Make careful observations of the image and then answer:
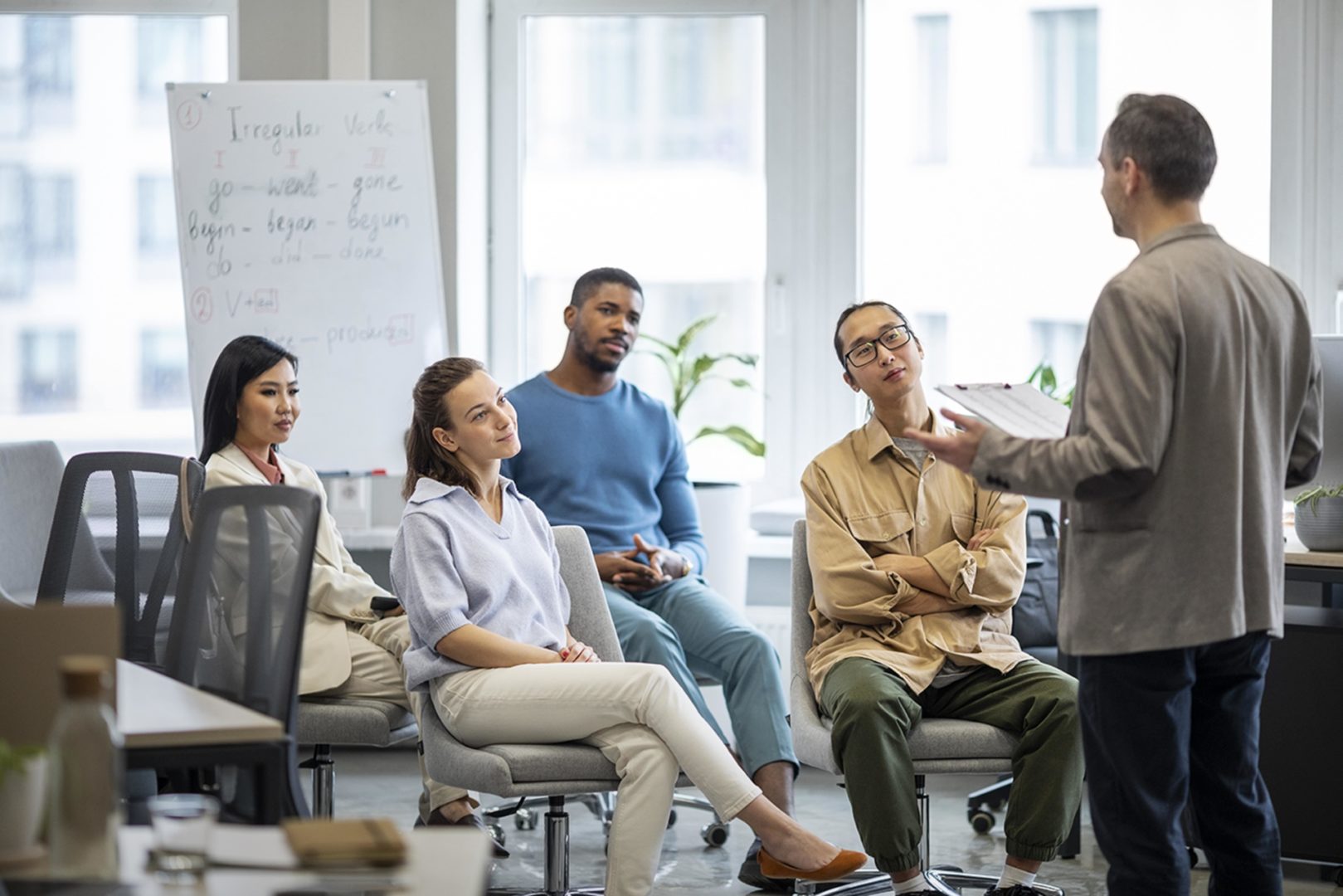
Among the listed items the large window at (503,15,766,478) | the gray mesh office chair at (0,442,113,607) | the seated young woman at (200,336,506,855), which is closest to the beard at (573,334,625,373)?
the seated young woman at (200,336,506,855)

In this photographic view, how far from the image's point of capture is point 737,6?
4.70 m

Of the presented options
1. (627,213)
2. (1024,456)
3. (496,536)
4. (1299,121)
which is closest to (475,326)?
(627,213)

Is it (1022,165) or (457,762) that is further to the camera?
(1022,165)

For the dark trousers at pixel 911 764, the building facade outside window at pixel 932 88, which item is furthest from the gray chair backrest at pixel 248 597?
the building facade outside window at pixel 932 88

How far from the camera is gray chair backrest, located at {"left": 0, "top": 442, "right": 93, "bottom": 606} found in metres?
3.91

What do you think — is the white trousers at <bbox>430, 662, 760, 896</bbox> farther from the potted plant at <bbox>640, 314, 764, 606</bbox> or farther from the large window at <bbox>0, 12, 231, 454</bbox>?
Answer: the large window at <bbox>0, 12, 231, 454</bbox>

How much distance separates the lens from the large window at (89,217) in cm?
480

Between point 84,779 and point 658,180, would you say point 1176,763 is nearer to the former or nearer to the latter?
point 84,779

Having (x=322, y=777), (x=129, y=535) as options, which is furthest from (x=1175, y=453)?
(x=129, y=535)

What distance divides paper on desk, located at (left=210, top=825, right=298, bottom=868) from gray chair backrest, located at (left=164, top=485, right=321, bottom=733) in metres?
0.57

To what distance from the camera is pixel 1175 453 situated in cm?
210

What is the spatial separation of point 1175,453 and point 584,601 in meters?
1.35

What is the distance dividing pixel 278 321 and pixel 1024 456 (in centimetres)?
266

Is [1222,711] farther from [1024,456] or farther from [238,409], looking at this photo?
[238,409]
